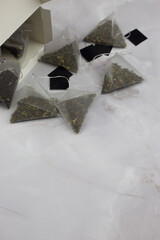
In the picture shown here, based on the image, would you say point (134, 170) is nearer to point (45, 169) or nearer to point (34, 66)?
point (45, 169)

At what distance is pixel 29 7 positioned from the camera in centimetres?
101

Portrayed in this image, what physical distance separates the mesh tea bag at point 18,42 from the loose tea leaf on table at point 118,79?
0.39m

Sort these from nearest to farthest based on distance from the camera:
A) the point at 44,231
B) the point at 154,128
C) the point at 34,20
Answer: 1. the point at 44,231
2. the point at 154,128
3. the point at 34,20

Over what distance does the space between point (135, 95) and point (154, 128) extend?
175mm

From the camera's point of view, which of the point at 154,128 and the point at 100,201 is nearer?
the point at 100,201

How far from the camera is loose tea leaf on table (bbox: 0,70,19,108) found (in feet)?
3.54

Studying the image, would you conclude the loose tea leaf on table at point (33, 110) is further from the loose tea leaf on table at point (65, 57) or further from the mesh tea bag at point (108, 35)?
the mesh tea bag at point (108, 35)

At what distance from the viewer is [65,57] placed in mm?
1220

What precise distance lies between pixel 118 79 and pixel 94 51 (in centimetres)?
25

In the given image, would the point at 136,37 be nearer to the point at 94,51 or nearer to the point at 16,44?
the point at 94,51

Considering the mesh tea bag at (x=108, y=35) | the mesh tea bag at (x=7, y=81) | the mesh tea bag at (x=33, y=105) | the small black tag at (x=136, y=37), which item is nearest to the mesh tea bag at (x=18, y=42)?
the mesh tea bag at (x=7, y=81)

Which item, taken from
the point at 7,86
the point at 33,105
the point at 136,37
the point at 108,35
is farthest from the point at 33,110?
the point at 136,37

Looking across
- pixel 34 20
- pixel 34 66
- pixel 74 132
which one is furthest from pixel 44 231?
pixel 34 20

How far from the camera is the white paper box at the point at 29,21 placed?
0.93m
